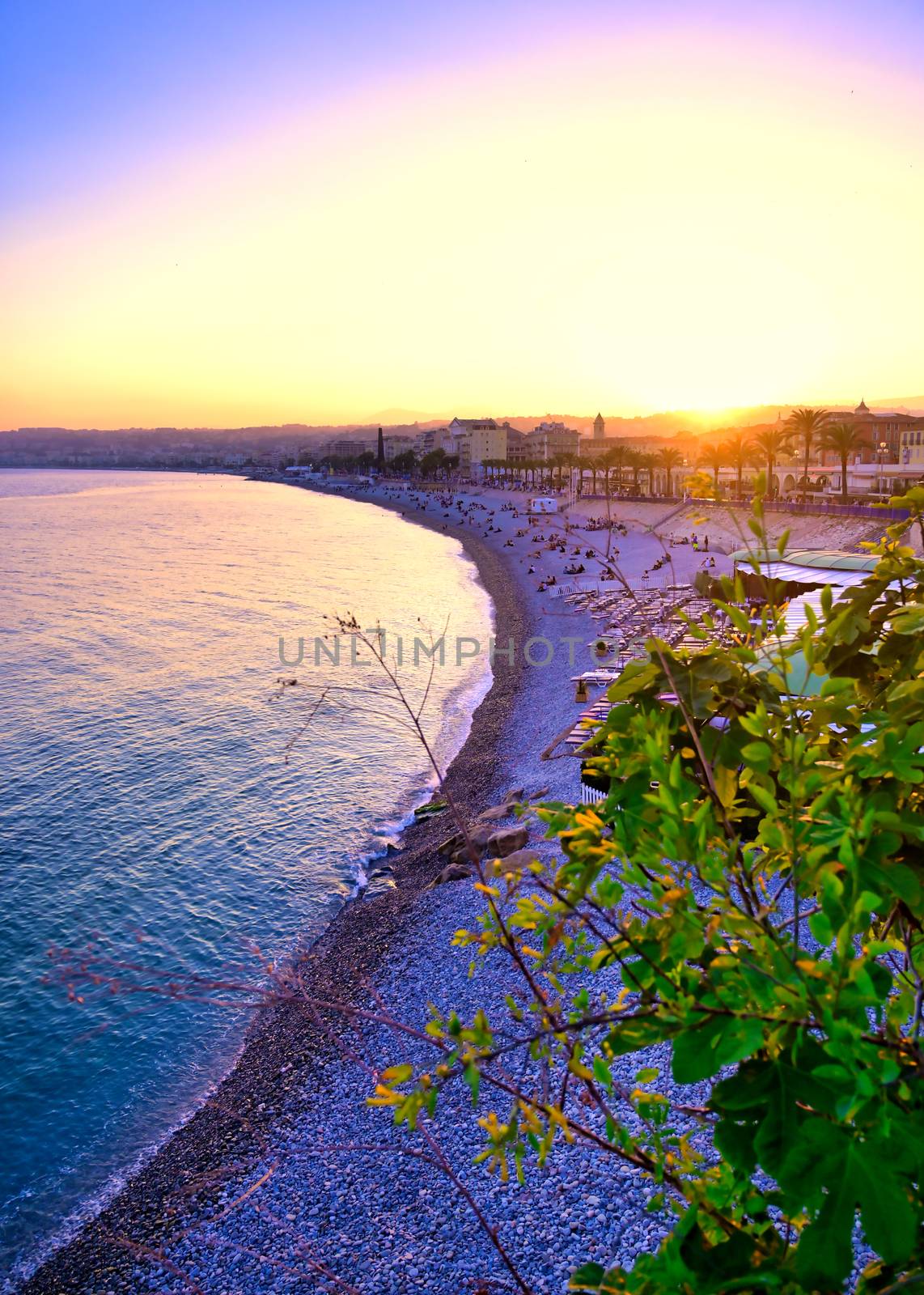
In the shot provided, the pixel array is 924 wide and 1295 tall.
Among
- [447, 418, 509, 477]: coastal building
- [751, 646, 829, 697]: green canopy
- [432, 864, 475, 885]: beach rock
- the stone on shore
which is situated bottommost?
[432, 864, 475, 885]: beach rock

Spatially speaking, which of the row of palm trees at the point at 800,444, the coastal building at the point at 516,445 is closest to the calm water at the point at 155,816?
the row of palm trees at the point at 800,444

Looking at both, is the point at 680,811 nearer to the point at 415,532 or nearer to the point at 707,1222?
the point at 707,1222

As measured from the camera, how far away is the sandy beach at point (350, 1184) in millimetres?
7793

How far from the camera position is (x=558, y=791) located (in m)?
18.5

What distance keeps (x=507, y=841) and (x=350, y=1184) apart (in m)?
6.75

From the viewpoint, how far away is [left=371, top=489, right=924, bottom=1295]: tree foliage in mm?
1599

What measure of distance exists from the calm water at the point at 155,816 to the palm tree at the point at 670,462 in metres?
40.4

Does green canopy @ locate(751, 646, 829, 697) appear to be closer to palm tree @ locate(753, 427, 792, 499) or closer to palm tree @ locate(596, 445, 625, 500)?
palm tree @ locate(753, 427, 792, 499)

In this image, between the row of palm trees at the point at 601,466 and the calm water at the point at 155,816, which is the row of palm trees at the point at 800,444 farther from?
the calm water at the point at 155,816

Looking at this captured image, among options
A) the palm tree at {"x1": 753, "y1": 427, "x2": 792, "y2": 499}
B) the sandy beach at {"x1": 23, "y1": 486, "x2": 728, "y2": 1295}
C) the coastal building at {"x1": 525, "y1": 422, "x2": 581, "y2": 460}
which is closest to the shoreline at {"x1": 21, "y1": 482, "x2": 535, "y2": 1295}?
the sandy beach at {"x1": 23, "y1": 486, "x2": 728, "y2": 1295}

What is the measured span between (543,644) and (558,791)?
1811 cm

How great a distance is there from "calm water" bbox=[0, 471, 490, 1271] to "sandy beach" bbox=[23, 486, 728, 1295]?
2.73 feet

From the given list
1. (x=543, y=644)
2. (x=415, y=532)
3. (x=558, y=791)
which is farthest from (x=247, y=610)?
(x=415, y=532)

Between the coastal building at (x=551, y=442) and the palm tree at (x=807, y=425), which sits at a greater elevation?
the coastal building at (x=551, y=442)
